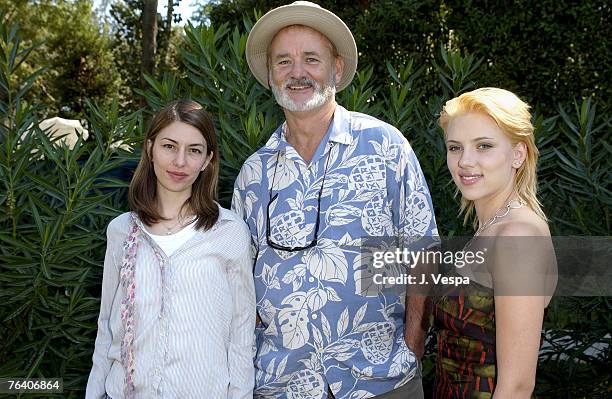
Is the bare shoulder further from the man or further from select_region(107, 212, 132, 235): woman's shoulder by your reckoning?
select_region(107, 212, 132, 235): woman's shoulder

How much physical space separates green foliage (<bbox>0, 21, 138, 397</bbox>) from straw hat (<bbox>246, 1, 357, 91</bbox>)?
0.86 metres

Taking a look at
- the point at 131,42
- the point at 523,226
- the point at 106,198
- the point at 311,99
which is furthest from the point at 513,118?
the point at 131,42

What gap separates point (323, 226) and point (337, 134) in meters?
0.42

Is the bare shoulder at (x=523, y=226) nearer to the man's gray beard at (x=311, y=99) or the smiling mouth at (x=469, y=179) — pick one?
the smiling mouth at (x=469, y=179)

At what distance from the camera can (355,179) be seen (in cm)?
296

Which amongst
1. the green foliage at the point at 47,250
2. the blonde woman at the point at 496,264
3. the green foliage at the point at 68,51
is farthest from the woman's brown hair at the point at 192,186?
the green foliage at the point at 68,51

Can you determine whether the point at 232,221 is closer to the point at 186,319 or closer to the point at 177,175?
the point at 177,175

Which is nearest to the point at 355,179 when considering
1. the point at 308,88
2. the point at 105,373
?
the point at 308,88

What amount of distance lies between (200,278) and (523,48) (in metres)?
4.94

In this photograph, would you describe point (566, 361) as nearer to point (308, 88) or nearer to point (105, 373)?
point (308, 88)

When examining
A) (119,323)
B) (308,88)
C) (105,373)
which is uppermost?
(308,88)

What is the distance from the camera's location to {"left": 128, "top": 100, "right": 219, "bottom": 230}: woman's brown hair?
285 cm

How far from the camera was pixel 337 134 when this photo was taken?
304 centimetres

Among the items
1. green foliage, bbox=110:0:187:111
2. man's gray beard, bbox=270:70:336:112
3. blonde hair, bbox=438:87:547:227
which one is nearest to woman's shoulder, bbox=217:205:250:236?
man's gray beard, bbox=270:70:336:112
